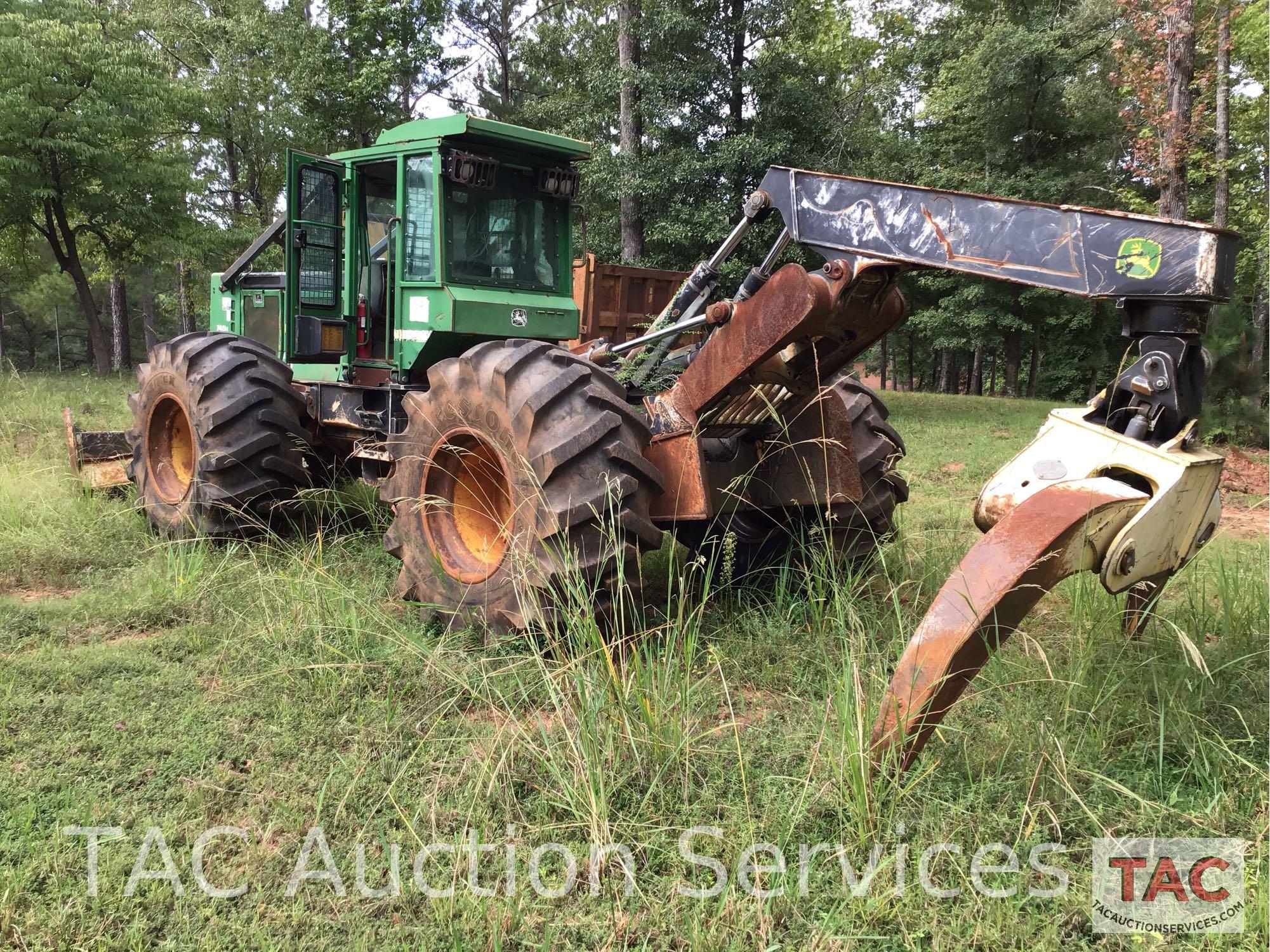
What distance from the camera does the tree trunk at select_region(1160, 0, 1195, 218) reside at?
40.9 feet

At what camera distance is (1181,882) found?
2.43 metres

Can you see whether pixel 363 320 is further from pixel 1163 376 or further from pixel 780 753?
pixel 1163 376

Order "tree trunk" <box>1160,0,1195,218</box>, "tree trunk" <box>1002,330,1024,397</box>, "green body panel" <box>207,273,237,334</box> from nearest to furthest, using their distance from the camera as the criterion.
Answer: "green body panel" <box>207,273,237,334</box> < "tree trunk" <box>1160,0,1195,218</box> < "tree trunk" <box>1002,330,1024,397</box>

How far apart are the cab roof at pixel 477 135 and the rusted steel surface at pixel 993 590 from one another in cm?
361

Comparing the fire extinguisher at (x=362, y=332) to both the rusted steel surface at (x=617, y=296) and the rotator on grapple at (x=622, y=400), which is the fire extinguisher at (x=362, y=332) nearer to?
the rotator on grapple at (x=622, y=400)

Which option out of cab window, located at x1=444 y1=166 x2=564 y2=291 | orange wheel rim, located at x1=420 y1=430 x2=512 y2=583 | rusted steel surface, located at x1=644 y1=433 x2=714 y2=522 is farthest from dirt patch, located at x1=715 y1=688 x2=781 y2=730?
cab window, located at x1=444 y1=166 x2=564 y2=291

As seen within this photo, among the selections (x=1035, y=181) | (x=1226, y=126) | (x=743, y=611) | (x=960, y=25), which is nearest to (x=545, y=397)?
(x=743, y=611)

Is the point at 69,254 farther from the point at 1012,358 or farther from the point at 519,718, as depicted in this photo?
the point at 1012,358

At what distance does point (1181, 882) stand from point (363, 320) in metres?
5.37

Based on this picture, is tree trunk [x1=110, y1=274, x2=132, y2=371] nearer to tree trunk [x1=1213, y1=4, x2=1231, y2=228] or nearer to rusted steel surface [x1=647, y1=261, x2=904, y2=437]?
rusted steel surface [x1=647, y1=261, x2=904, y2=437]

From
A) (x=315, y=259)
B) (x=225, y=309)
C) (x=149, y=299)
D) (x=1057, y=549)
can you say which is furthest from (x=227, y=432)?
(x=149, y=299)

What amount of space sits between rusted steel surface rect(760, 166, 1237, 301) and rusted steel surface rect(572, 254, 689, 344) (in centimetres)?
738

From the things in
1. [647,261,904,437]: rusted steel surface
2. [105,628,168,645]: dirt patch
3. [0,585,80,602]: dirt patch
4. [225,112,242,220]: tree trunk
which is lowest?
[105,628,168,645]: dirt patch

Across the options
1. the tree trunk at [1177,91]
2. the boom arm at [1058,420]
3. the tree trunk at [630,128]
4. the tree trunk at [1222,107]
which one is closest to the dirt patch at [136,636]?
the boom arm at [1058,420]
